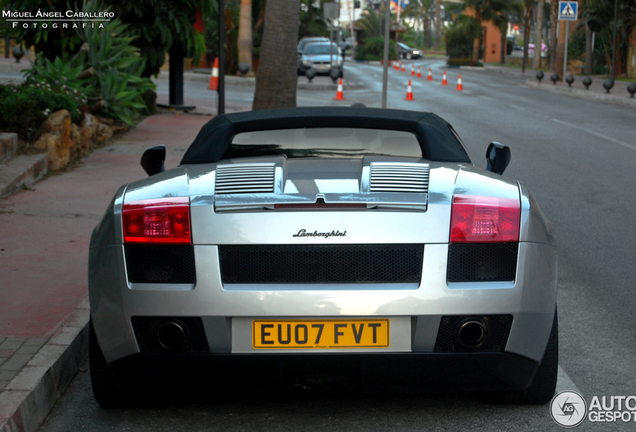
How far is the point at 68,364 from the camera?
4363 mm

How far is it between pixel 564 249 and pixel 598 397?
140 inches

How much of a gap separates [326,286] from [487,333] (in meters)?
0.65

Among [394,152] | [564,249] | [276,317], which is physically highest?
[394,152]

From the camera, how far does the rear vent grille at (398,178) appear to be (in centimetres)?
347

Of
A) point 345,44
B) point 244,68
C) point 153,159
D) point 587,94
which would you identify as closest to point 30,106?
point 153,159

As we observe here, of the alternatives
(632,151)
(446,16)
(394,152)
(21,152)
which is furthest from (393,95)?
(446,16)

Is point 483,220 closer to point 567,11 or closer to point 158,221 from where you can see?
point 158,221

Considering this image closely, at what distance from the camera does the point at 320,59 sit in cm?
3781

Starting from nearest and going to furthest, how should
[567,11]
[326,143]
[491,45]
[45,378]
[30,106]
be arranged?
[45,378]
[326,143]
[30,106]
[567,11]
[491,45]

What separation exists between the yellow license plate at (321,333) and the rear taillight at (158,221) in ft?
1.52

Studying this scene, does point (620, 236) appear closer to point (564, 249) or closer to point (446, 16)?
point (564, 249)

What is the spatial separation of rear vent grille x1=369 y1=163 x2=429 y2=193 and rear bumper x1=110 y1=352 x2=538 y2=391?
0.66 metres

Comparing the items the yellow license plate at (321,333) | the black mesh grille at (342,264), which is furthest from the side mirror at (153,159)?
the yellow license plate at (321,333)

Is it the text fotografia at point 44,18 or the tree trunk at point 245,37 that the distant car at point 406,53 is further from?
the text fotografia at point 44,18
